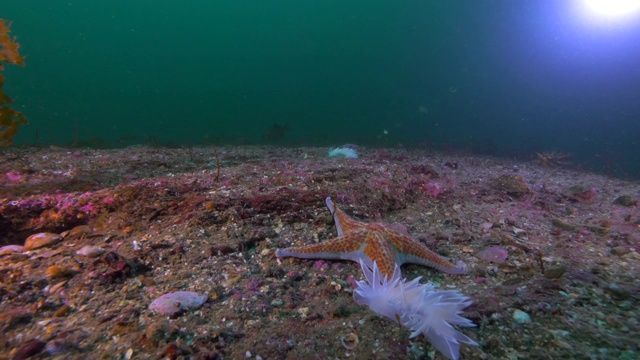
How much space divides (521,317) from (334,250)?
1736 mm

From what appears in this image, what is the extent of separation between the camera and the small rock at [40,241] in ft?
11.7

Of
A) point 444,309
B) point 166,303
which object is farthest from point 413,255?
point 166,303

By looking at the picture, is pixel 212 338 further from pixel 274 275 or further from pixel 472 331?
pixel 472 331

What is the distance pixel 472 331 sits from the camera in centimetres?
223

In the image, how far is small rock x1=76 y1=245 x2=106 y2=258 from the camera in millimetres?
3222

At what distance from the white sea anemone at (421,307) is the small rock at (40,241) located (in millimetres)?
3950

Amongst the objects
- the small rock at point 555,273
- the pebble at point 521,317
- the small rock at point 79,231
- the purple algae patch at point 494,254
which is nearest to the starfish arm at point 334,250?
the pebble at point 521,317

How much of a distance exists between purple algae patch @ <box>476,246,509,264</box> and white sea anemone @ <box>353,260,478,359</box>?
1277 millimetres

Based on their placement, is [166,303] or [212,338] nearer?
[212,338]

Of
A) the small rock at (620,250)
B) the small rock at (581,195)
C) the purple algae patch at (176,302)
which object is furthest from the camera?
the small rock at (581,195)

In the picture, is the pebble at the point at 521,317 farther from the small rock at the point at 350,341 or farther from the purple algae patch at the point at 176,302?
the purple algae patch at the point at 176,302

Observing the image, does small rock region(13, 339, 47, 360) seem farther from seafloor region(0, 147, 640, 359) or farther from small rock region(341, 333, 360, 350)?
small rock region(341, 333, 360, 350)

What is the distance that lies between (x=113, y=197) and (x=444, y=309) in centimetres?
477

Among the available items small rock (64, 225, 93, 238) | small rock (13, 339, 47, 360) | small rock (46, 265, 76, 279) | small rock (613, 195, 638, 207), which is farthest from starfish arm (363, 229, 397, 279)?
small rock (613, 195, 638, 207)
